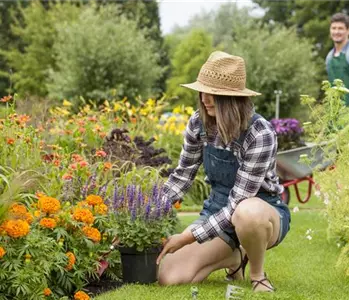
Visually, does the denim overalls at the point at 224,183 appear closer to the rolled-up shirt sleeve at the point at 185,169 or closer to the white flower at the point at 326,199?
the rolled-up shirt sleeve at the point at 185,169

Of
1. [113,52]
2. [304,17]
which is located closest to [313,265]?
[113,52]

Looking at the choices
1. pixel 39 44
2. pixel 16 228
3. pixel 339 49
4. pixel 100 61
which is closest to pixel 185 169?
pixel 16 228

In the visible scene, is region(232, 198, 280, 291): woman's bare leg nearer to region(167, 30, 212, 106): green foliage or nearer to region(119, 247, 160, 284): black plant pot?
region(119, 247, 160, 284): black plant pot

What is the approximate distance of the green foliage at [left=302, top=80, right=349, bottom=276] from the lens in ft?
16.2

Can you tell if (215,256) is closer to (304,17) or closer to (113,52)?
(113,52)

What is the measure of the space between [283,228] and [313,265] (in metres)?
1.01

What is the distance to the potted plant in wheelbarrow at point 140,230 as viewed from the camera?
4.28 metres

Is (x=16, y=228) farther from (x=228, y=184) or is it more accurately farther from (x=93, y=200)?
(x=228, y=184)

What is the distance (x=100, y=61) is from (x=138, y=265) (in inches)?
581

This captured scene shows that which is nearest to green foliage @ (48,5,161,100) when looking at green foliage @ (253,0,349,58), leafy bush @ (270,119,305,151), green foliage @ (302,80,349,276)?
leafy bush @ (270,119,305,151)

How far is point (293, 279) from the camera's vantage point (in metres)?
4.79

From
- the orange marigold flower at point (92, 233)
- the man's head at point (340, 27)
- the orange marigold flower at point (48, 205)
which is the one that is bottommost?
the orange marigold flower at point (92, 233)

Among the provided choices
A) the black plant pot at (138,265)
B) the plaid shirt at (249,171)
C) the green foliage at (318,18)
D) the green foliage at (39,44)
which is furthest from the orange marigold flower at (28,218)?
the green foliage at (318,18)

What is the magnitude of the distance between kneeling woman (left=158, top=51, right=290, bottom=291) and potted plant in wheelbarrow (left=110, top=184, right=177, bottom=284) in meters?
0.08
